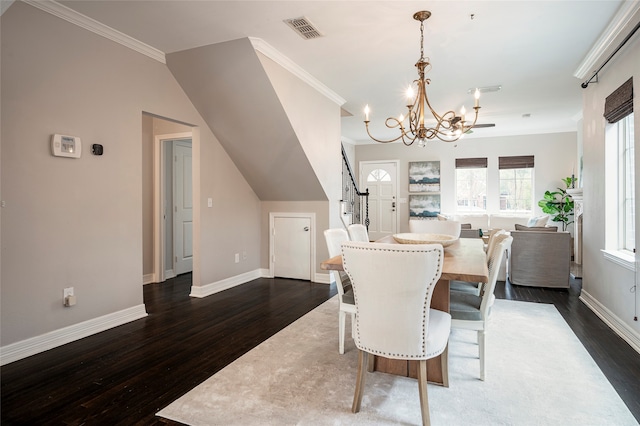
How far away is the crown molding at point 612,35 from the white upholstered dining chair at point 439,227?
6.96 ft

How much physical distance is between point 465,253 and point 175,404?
212 cm

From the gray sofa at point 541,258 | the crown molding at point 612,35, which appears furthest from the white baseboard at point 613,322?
the crown molding at point 612,35

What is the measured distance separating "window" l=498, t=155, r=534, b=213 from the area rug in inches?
224

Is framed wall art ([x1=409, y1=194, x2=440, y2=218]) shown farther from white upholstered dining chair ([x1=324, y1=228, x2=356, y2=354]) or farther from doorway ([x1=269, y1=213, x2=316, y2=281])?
white upholstered dining chair ([x1=324, y1=228, x2=356, y2=354])

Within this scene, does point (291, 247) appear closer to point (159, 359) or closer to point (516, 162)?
point (159, 359)

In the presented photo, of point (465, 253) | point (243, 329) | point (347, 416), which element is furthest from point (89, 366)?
point (465, 253)

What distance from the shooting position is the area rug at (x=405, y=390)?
184cm

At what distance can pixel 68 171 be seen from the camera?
2867 millimetres

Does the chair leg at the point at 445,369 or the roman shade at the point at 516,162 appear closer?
the chair leg at the point at 445,369

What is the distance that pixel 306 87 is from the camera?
4316mm

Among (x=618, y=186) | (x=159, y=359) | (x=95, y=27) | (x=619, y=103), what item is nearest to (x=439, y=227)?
(x=618, y=186)

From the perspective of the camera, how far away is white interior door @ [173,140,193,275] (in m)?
5.30

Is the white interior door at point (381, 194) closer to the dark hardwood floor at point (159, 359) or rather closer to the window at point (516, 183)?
the window at point (516, 183)

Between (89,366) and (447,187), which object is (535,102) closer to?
(447,187)
